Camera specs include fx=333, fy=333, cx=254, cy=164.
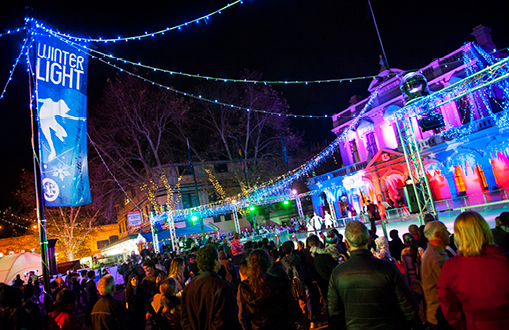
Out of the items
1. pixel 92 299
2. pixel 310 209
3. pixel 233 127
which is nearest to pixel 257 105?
pixel 233 127

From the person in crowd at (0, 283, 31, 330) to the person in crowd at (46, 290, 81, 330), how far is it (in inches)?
16.7

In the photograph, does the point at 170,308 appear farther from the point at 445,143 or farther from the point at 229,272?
the point at 445,143

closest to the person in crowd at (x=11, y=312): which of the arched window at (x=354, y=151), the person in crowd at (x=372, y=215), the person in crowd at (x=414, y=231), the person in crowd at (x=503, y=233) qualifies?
the person in crowd at (x=414, y=231)

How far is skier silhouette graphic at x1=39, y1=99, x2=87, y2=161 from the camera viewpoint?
655cm

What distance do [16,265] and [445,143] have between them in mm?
27345

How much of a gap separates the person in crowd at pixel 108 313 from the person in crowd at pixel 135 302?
1508 mm

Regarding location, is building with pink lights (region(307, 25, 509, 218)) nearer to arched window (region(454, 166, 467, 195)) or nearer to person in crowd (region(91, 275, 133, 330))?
arched window (region(454, 166, 467, 195))

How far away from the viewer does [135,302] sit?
544 cm

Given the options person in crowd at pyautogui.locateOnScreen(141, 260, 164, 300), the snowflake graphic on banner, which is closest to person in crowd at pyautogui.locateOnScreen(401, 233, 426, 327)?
person in crowd at pyautogui.locateOnScreen(141, 260, 164, 300)

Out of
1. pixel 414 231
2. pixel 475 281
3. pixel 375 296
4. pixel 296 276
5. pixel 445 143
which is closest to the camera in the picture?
pixel 475 281

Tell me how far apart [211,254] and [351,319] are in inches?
55.3

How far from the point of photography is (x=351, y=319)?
8.28ft

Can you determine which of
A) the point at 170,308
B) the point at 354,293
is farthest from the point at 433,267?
the point at 170,308

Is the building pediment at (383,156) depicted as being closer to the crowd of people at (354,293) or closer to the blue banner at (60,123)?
the crowd of people at (354,293)
